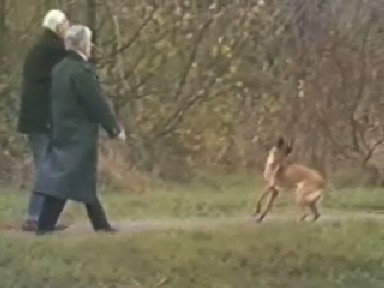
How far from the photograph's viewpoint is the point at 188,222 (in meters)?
5.82

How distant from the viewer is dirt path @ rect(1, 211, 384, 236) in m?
5.64

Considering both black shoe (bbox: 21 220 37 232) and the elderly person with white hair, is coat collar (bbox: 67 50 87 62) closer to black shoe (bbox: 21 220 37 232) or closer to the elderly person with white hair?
the elderly person with white hair

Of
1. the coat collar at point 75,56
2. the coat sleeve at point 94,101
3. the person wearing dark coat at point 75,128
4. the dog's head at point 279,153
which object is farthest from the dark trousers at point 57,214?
the dog's head at point 279,153

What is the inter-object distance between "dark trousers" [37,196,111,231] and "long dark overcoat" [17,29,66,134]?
421 mm

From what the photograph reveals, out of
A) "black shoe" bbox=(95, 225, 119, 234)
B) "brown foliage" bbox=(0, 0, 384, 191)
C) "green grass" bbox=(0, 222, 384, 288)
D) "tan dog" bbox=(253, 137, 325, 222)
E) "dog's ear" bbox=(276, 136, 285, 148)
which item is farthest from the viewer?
"brown foliage" bbox=(0, 0, 384, 191)

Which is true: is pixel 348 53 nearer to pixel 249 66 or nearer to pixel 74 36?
pixel 249 66

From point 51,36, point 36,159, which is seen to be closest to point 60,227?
point 36,159

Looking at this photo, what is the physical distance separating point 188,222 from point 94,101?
0.88 metres

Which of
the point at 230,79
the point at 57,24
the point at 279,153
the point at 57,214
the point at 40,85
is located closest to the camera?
the point at 57,214

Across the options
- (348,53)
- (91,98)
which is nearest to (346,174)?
(348,53)

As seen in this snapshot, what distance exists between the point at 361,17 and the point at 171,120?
131 cm

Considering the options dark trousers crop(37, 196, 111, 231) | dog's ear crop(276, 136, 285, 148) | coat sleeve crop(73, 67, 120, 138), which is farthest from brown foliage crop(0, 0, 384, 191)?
coat sleeve crop(73, 67, 120, 138)

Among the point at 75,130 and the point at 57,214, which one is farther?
the point at 57,214

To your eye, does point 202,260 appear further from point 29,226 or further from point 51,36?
point 51,36
